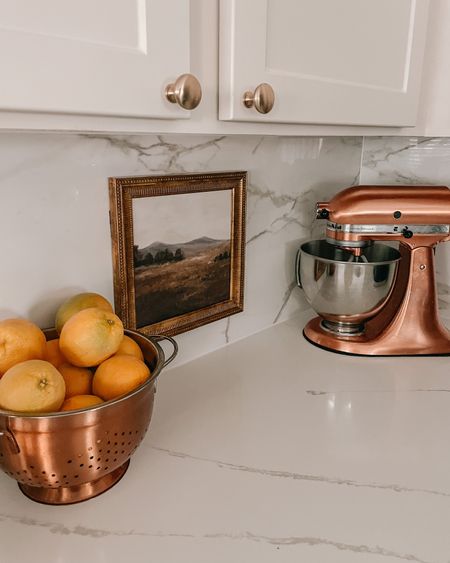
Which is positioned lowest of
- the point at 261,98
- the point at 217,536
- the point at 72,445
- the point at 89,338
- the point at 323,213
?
the point at 217,536

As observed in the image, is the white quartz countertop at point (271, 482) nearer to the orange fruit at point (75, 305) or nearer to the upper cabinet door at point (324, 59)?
the orange fruit at point (75, 305)

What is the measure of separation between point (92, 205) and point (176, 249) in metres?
0.21

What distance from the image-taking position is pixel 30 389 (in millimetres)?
609

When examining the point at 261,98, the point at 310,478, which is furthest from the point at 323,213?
the point at 310,478

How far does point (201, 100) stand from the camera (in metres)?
0.69

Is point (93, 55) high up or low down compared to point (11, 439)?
up

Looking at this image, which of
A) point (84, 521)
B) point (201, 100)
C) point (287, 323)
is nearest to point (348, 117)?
point (201, 100)

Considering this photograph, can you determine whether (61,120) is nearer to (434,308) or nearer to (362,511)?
(362,511)

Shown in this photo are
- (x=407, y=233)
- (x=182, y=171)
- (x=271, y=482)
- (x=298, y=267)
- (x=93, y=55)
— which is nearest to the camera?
(x=93, y=55)

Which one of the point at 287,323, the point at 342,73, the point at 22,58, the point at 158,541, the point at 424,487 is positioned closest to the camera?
the point at 22,58

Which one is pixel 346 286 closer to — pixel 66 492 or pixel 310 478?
pixel 310 478

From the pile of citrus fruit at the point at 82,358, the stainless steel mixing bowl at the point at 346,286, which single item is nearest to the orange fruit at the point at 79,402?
the pile of citrus fruit at the point at 82,358

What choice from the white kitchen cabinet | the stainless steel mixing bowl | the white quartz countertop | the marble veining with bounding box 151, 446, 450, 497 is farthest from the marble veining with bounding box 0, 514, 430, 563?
the stainless steel mixing bowl

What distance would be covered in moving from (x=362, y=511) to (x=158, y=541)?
28 centimetres
